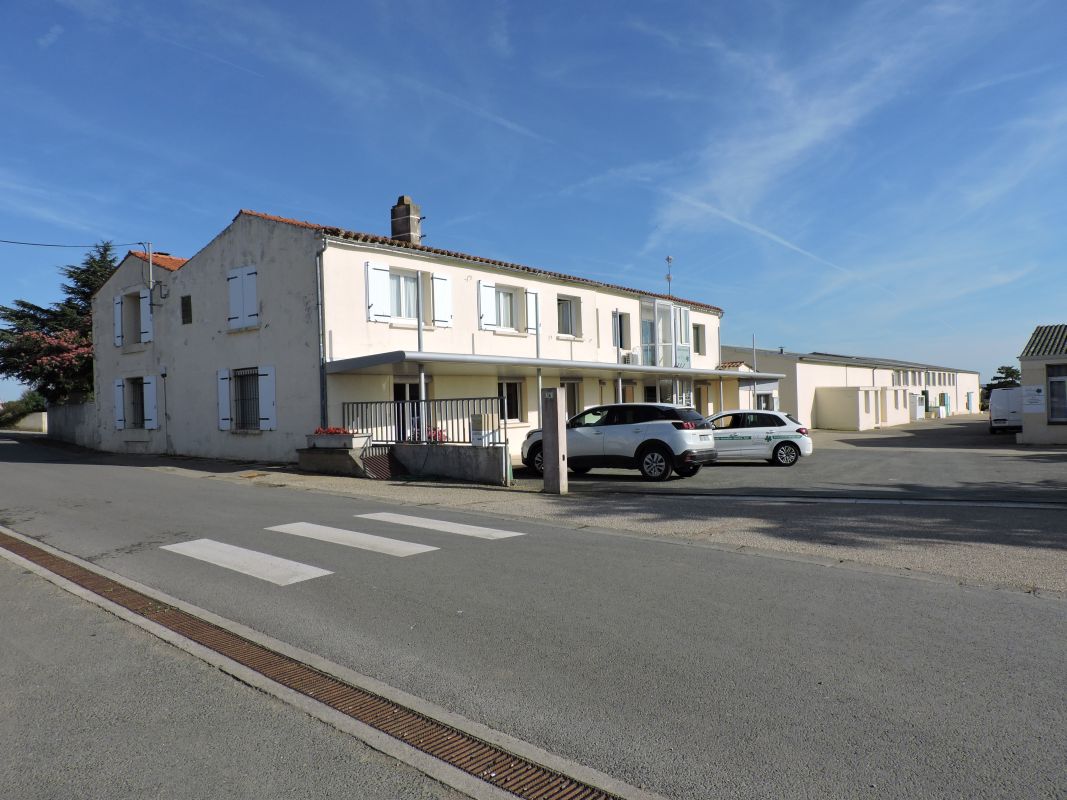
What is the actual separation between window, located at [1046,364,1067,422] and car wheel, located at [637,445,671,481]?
19.0 m

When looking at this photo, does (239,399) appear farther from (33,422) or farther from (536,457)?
(33,422)

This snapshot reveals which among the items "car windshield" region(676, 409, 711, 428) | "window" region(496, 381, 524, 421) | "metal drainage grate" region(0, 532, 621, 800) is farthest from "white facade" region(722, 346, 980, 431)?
"metal drainage grate" region(0, 532, 621, 800)

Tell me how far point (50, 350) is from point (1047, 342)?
133 ft

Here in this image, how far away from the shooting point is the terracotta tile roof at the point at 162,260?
23.0 m

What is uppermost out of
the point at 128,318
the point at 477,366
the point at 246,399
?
the point at 128,318

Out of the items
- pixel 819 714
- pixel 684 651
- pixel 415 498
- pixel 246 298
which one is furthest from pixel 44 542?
pixel 246 298

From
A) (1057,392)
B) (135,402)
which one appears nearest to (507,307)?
(135,402)

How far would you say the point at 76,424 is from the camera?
29.4 m

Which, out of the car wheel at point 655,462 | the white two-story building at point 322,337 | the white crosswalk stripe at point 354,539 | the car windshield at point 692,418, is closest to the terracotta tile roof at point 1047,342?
the white two-story building at point 322,337

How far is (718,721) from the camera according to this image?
12.1 ft

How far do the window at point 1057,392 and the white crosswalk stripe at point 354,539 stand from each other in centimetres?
2654

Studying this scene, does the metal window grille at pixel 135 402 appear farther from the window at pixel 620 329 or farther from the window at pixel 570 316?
the window at pixel 620 329

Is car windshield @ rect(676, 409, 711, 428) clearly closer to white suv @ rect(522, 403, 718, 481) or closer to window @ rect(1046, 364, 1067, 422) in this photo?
white suv @ rect(522, 403, 718, 481)

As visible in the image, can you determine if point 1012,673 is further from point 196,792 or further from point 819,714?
point 196,792
